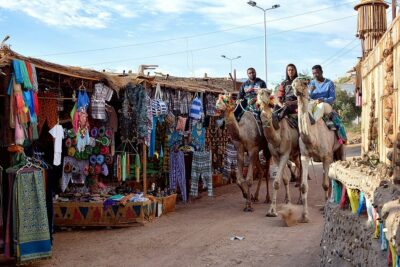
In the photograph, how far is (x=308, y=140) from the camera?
8.77 m

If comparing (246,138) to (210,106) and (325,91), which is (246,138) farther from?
(210,106)

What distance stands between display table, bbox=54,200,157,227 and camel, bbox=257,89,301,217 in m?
Answer: 2.84

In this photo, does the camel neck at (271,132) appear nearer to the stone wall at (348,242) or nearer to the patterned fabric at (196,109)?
the patterned fabric at (196,109)

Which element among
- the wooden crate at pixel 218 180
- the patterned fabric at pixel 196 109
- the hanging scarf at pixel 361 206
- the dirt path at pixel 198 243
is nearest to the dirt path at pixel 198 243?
the dirt path at pixel 198 243

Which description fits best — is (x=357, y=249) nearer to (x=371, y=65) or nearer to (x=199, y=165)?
(x=371, y=65)

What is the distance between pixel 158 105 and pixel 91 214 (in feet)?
9.21

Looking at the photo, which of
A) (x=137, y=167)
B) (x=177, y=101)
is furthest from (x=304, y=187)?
(x=177, y=101)

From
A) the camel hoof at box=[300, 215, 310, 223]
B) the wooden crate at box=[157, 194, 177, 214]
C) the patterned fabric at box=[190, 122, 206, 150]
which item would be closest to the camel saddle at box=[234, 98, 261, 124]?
the patterned fabric at box=[190, 122, 206, 150]

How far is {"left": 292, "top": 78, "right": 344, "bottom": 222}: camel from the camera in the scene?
27.7 ft

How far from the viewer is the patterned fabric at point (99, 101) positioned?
9.12 metres

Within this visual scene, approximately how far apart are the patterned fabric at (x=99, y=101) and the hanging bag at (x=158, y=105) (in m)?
1.29

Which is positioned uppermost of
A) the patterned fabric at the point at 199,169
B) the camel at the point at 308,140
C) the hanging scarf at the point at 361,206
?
the camel at the point at 308,140

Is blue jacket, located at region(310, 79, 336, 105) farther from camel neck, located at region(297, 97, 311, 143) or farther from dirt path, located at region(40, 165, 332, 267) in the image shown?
dirt path, located at region(40, 165, 332, 267)

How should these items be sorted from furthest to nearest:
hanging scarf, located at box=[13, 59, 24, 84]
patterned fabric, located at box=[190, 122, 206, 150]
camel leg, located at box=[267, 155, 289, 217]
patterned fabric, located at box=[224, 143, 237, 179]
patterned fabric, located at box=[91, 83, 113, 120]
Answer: patterned fabric, located at box=[224, 143, 237, 179] → patterned fabric, located at box=[190, 122, 206, 150] → camel leg, located at box=[267, 155, 289, 217] → patterned fabric, located at box=[91, 83, 113, 120] → hanging scarf, located at box=[13, 59, 24, 84]
